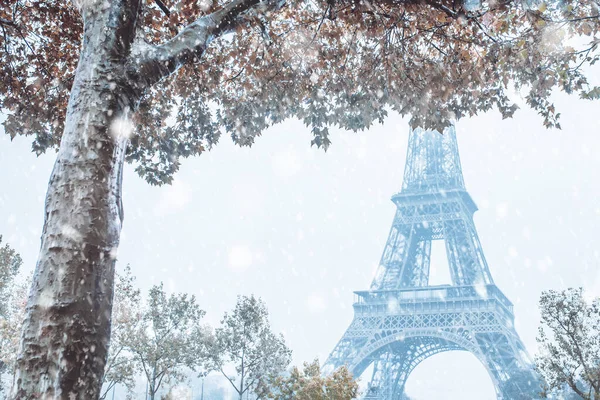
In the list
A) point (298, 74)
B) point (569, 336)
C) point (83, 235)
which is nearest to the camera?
point (83, 235)

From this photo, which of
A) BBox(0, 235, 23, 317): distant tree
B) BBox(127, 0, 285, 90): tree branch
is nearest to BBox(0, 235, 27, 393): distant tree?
BBox(0, 235, 23, 317): distant tree

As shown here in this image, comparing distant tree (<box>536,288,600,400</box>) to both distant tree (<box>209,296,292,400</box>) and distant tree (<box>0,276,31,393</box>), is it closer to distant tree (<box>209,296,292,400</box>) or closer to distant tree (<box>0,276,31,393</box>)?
Answer: distant tree (<box>209,296,292,400</box>)

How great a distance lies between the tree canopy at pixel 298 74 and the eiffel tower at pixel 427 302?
1187 inches

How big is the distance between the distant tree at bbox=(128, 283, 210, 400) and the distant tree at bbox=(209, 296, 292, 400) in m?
1.64

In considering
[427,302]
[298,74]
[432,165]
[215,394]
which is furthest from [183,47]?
[215,394]

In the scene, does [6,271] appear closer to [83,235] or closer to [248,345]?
[248,345]

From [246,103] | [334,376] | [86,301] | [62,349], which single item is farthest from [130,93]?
[334,376]

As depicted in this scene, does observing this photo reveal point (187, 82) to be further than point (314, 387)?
No

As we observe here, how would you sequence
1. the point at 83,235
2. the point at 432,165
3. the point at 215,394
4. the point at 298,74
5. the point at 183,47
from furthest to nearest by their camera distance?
the point at 215,394, the point at 432,165, the point at 298,74, the point at 183,47, the point at 83,235

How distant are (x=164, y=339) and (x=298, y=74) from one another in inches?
825

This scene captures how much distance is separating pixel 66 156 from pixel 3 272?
2552cm

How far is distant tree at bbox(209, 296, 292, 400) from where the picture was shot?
2683 centimetres

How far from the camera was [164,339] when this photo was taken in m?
25.4

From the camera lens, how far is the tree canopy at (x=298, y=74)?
703cm
